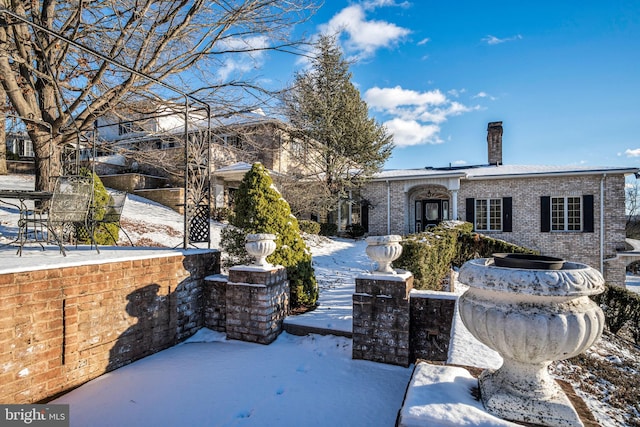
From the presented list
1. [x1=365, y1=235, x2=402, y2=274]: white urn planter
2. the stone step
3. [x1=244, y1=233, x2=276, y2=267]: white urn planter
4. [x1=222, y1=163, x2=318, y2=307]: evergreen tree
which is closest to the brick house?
[x1=222, y1=163, x2=318, y2=307]: evergreen tree

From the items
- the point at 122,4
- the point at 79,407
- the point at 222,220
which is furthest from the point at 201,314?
the point at 222,220

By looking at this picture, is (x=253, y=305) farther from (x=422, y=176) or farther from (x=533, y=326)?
(x=422, y=176)

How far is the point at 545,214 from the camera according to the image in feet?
43.1

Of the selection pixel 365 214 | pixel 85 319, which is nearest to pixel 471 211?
pixel 365 214

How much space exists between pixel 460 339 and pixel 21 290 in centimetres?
386

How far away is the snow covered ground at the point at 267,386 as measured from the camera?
2.53m

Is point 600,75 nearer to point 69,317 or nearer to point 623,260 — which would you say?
point 623,260

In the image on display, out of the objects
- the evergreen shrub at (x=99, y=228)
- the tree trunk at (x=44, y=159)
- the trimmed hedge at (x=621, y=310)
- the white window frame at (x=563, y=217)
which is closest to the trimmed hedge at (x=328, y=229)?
the white window frame at (x=563, y=217)

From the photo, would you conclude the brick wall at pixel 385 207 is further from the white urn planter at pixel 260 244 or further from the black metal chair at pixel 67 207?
the black metal chair at pixel 67 207

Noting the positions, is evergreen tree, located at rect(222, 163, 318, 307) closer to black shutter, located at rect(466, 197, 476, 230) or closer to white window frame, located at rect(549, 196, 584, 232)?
black shutter, located at rect(466, 197, 476, 230)

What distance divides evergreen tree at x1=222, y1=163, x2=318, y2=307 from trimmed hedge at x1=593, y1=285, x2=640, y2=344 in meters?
6.86

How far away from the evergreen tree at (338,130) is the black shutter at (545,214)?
23.3 feet

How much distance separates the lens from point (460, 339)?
297cm

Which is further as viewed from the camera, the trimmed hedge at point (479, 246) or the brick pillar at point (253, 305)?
the trimmed hedge at point (479, 246)
